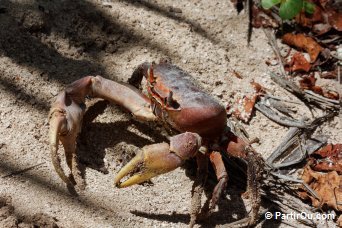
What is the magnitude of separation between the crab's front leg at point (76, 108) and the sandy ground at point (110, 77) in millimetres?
129

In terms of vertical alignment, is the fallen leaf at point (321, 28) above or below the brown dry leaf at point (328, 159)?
above

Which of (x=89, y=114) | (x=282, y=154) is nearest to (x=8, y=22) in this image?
(x=89, y=114)

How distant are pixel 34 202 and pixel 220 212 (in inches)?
37.5

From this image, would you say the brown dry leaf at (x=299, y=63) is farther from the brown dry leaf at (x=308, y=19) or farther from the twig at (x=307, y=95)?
the brown dry leaf at (x=308, y=19)

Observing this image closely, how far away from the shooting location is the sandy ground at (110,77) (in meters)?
2.70

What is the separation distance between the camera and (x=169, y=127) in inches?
115

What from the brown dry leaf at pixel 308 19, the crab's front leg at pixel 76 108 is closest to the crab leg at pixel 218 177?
the crab's front leg at pixel 76 108

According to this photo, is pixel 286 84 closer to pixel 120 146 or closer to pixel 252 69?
pixel 252 69

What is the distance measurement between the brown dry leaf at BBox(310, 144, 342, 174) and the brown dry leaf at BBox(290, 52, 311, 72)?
63 cm

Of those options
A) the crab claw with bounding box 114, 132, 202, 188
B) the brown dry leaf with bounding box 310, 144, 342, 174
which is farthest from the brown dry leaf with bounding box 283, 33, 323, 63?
the crab claw with bounding box 114, 132, 202, 188

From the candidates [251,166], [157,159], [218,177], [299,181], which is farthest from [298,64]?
[157,159]

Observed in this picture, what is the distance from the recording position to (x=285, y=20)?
392 cm

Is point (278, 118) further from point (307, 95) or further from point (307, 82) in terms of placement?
point (307, 82)

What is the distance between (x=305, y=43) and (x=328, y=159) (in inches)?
37.3
